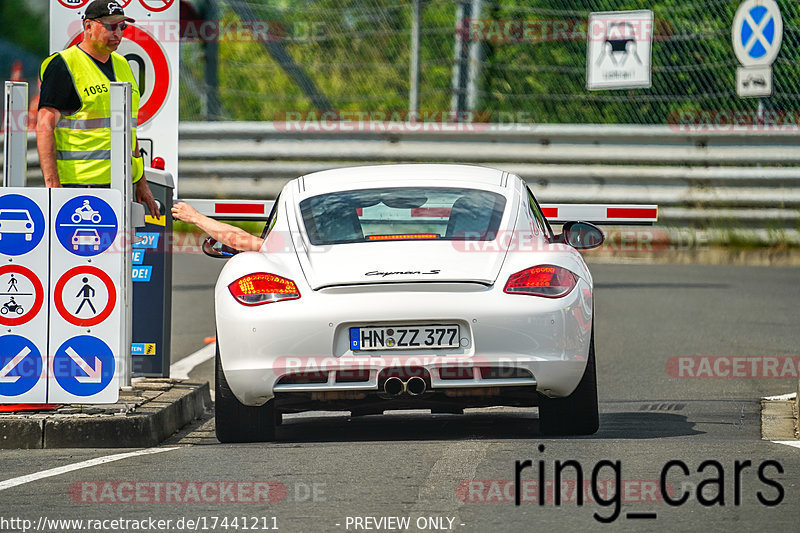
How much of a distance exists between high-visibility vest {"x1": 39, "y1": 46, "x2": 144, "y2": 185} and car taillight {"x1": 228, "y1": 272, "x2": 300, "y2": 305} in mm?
1514

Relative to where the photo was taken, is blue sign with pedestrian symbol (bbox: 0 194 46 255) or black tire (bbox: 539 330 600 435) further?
blue sign with pedestrian symbol (bbox: 0 194 46 255)

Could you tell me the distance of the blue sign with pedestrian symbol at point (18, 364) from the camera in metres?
8.02

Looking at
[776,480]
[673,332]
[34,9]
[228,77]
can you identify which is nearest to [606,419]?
[776,480]

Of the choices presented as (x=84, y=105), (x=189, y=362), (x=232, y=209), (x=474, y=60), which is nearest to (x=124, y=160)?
(x=84, y=105)

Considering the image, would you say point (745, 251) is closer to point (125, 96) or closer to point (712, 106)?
point (712, 106)

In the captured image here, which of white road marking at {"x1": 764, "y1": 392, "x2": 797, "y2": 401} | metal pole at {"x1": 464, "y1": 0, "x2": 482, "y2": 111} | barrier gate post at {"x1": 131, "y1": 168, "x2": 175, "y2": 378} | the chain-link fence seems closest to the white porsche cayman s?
barrier gate post at {"x1": 131, "y1": 168, "x2": 175, "y2": 378}

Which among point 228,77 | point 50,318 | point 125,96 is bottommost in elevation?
point 50,318

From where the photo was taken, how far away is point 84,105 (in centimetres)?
877

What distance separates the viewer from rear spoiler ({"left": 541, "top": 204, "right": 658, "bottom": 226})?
9.13 m

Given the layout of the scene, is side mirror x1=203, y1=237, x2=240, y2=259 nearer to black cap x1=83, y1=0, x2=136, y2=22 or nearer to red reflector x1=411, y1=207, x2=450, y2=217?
red reflector x1=411, y1=207, x2=450, y2=217

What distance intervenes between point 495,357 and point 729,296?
7586mm

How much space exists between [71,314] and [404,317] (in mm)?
1836

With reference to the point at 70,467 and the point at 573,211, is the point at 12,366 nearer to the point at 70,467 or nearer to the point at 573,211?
the point at 70,467

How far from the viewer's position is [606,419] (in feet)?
28.3
